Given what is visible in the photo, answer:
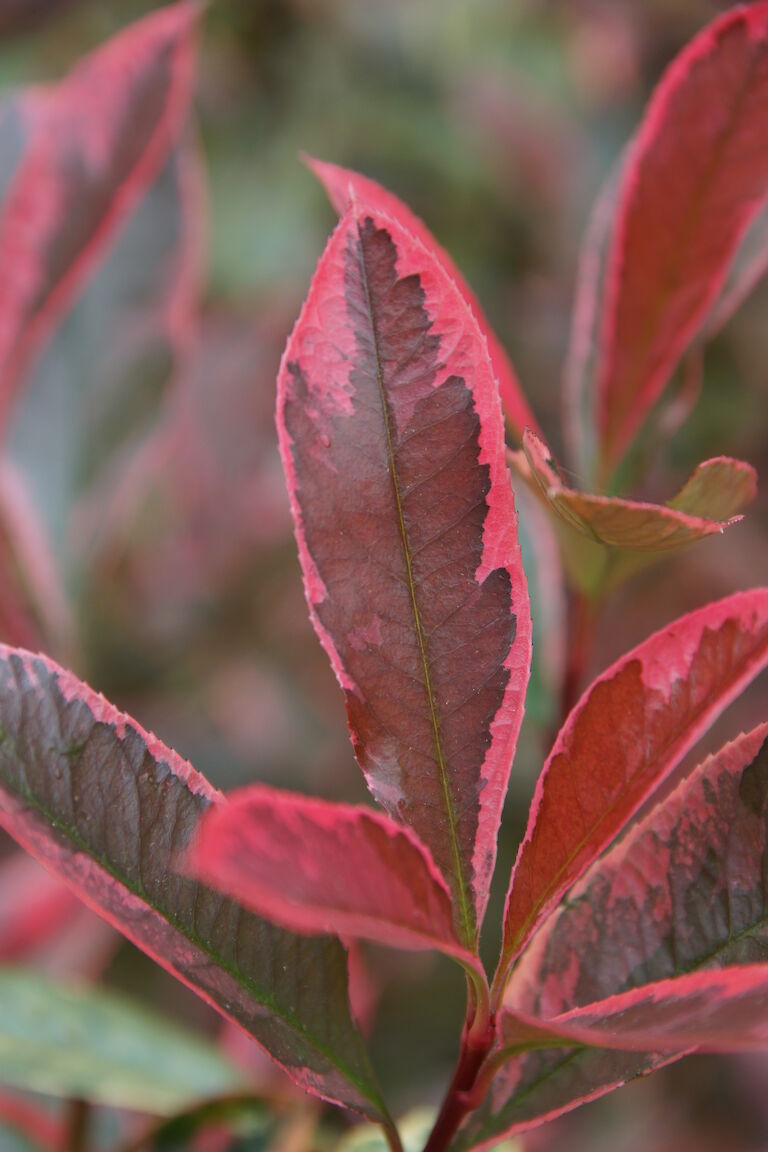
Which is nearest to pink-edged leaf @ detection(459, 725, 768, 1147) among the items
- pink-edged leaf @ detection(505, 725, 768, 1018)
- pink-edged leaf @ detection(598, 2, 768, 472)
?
pink-edged leaf @ detection(505, 725, 768, 1018)

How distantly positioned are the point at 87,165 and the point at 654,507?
56cm

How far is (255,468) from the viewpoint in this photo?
4.35 feet

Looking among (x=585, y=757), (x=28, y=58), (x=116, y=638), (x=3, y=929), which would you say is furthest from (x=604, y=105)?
(x=585, y=757)

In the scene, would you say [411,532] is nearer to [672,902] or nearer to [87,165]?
[672,902]

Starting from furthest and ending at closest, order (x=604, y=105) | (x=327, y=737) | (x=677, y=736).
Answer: (x=604, y=105) < (x=327, y=737) < (x=677, y=736)

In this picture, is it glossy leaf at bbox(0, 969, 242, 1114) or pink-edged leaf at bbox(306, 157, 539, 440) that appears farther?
glossy leaf at bbox(0, 969, 242, 1114)

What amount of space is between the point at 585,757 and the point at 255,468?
94cm

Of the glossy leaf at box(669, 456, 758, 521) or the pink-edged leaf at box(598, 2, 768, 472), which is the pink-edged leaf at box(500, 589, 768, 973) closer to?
the glossy leaf at box(669, 456, 758, 521)

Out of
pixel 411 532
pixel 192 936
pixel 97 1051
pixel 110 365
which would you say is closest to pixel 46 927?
pixel 97 1051

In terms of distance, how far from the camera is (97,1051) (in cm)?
78

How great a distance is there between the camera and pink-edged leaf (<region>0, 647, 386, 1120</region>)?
435 mm

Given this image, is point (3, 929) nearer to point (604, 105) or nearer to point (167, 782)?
point (167, 782)

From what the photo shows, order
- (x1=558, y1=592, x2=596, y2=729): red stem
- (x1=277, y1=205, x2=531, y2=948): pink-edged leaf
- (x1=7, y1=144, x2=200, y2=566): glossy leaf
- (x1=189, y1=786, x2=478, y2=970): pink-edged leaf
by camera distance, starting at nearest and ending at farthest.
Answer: (x1=189, y1=786, x2=478, y2=970): pink-edged leaf
(x1=277, y1=205, x2=531, y2=948): pink-edged leaf
(x1=558, y1=592, x2=596, y2=729): red stem
(x1=7, y1=144, x2=200, y2=566): glossy leaf

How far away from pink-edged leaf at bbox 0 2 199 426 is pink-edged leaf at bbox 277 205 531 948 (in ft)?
1.38
